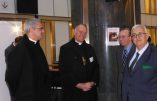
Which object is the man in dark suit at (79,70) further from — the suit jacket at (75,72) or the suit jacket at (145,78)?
the suit jacket at (145,78)

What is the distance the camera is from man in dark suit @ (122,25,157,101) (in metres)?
3.93

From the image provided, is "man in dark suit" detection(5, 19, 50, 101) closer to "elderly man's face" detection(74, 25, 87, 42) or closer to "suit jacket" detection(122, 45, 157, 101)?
"suit jacket" detection(122, 45, 157, 101)

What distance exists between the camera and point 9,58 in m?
4.10

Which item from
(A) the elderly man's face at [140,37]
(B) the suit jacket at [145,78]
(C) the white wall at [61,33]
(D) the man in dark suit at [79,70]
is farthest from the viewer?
(C) the white wall at [61,33]

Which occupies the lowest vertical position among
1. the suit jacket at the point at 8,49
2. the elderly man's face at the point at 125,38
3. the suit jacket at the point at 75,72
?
the suit jacket at the point at 75,72

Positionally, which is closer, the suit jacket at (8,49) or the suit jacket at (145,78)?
the suit jacket at (145,78)

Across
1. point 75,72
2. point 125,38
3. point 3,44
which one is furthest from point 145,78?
point 75,72

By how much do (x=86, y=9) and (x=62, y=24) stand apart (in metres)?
9.85

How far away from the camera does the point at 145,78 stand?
3936 millimetres

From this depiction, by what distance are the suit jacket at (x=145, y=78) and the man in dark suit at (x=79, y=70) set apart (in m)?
1.64

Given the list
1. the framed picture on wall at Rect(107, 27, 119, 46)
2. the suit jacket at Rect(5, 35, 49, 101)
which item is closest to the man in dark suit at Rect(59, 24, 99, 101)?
the framed picture on wall at Rect(107, 27, 119, 46)

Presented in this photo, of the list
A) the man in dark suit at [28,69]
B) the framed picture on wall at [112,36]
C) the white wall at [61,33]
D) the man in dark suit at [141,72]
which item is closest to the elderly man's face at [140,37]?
the man in dark suit at [141,72]

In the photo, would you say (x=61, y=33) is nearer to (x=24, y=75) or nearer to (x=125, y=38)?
(x=125, y=38)

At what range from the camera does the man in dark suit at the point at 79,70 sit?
5.62m
